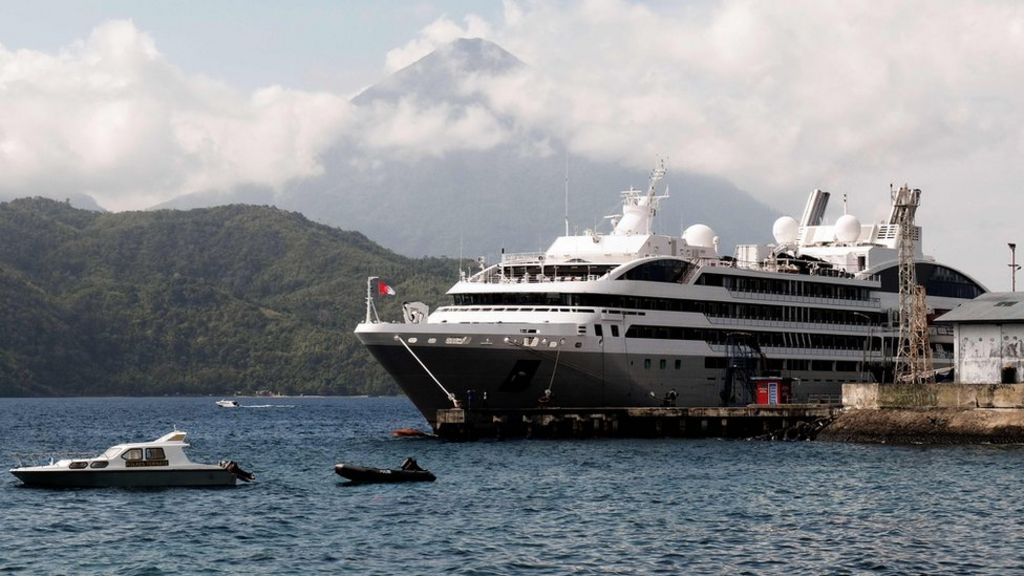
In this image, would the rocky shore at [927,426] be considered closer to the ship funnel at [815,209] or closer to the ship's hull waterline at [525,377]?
the ship's hull waterline at [525,377]

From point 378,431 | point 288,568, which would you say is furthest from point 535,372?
point 288,568

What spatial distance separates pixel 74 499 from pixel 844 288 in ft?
195

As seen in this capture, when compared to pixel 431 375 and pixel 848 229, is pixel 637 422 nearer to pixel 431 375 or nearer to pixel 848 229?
pixel 431 375

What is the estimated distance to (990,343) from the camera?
79375 mm

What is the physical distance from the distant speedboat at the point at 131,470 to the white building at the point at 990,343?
143 feet

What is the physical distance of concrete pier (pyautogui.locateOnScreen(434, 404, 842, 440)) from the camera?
77.7 metres

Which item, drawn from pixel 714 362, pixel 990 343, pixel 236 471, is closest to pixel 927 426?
pixel 990 343

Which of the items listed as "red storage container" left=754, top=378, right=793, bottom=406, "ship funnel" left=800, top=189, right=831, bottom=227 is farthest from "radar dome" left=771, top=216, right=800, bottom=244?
"red storage container" left=754, top=378, right=793, bottom=406

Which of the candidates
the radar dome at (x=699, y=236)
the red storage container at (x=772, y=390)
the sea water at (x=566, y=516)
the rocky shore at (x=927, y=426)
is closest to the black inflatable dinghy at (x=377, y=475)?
the sea water at (x=566, y=516)

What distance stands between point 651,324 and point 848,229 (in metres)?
27.8

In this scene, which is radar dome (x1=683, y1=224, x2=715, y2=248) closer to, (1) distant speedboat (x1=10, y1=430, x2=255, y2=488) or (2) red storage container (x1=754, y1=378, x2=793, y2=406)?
A: (2) red storage container (x1=754, y1=378, x2=793, y2=406)

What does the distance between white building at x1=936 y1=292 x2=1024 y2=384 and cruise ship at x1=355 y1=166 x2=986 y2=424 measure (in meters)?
13.1

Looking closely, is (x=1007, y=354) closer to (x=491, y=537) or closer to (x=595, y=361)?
(x=595, y=361)

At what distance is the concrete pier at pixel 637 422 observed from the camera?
77688mm
